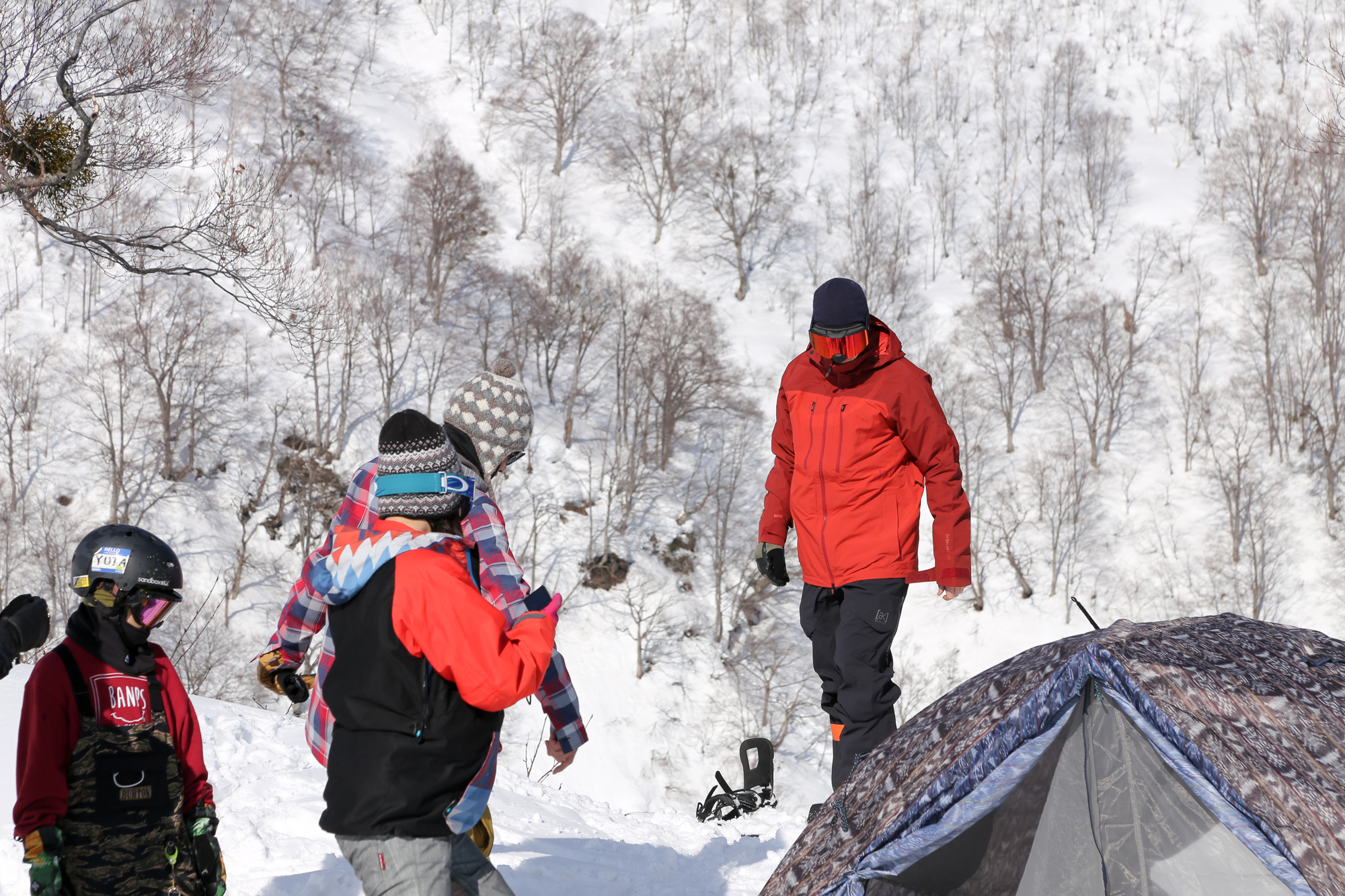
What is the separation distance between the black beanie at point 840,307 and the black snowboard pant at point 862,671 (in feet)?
3.56

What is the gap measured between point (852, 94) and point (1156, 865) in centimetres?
5059

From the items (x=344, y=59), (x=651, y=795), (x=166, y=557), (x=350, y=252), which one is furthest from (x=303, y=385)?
(x=166, y=557)

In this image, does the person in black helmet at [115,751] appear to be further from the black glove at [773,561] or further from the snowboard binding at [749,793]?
the snowboard binding at [749,793]

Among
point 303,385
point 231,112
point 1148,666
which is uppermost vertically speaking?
point 231,112

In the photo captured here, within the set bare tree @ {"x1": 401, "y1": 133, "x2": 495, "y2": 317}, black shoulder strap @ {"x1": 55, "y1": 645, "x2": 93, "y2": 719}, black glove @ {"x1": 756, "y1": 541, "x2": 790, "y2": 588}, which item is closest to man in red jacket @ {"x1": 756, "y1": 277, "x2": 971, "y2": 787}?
black glove @ {"x1": 756, "y1": 541, "x2": 790, "y2": 588}

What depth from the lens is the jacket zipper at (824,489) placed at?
3.88m

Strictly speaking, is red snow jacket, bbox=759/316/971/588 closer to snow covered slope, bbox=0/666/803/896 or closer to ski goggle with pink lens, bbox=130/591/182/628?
snow covered slope, bbox=0/666/803/896

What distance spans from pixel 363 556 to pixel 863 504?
2254 mm

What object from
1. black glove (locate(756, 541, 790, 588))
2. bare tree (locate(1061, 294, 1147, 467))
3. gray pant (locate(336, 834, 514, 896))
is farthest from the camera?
bare tree (locate(1061, 294, 1147, 467))

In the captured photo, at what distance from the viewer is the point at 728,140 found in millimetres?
44344

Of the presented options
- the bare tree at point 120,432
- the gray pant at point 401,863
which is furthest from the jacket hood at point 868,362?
the bare tree at point 120,432

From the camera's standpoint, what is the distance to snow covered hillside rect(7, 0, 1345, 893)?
2745 centimetres

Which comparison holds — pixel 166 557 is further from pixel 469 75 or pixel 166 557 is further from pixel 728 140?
pixel 469 75

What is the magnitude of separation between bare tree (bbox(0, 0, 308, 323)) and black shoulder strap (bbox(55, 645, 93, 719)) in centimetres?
623
